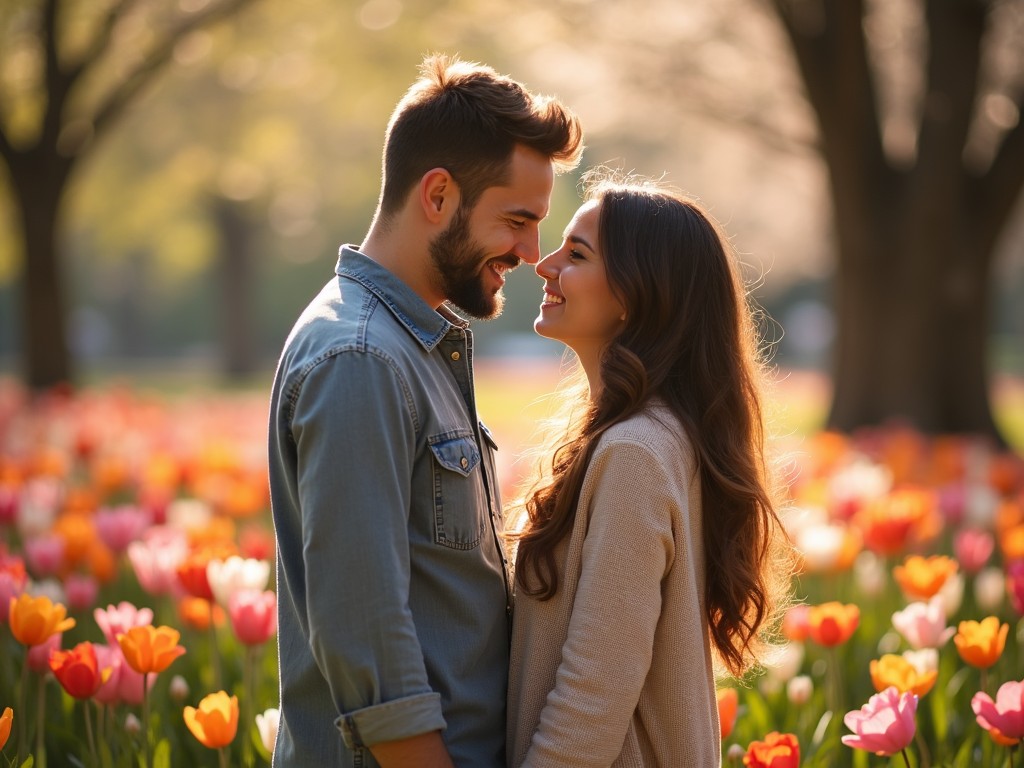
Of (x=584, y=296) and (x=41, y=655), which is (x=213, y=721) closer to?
(x=41, y=655)

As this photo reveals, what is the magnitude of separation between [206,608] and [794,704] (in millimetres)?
1697

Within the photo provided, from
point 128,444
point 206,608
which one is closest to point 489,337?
point 128,444

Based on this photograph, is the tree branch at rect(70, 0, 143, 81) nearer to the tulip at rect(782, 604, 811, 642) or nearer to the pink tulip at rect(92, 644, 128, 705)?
the pink tulip at rect(92, 644, 128, 705)

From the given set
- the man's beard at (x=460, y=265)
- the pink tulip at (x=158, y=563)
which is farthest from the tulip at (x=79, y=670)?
the man's beard at (x=460, y=265)

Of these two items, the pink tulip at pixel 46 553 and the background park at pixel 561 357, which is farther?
the pink tulip at pixel 46 553

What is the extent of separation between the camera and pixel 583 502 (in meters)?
2.29

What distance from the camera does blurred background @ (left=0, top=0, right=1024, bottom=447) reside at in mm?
9930

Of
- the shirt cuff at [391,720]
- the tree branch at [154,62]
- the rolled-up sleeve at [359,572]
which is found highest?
the tree branch at [154,62]

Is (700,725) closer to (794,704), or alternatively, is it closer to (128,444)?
(794,704)

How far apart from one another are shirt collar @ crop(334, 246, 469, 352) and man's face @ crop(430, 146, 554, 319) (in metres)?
0.09

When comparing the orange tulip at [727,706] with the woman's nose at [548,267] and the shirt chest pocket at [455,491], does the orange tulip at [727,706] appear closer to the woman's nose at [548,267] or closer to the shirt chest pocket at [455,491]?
the shirt chest pocket at [455,491]

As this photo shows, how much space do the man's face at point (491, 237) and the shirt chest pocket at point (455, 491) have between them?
310 millimetres

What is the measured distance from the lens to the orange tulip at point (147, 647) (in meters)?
2.66

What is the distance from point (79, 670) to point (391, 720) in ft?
3.24
